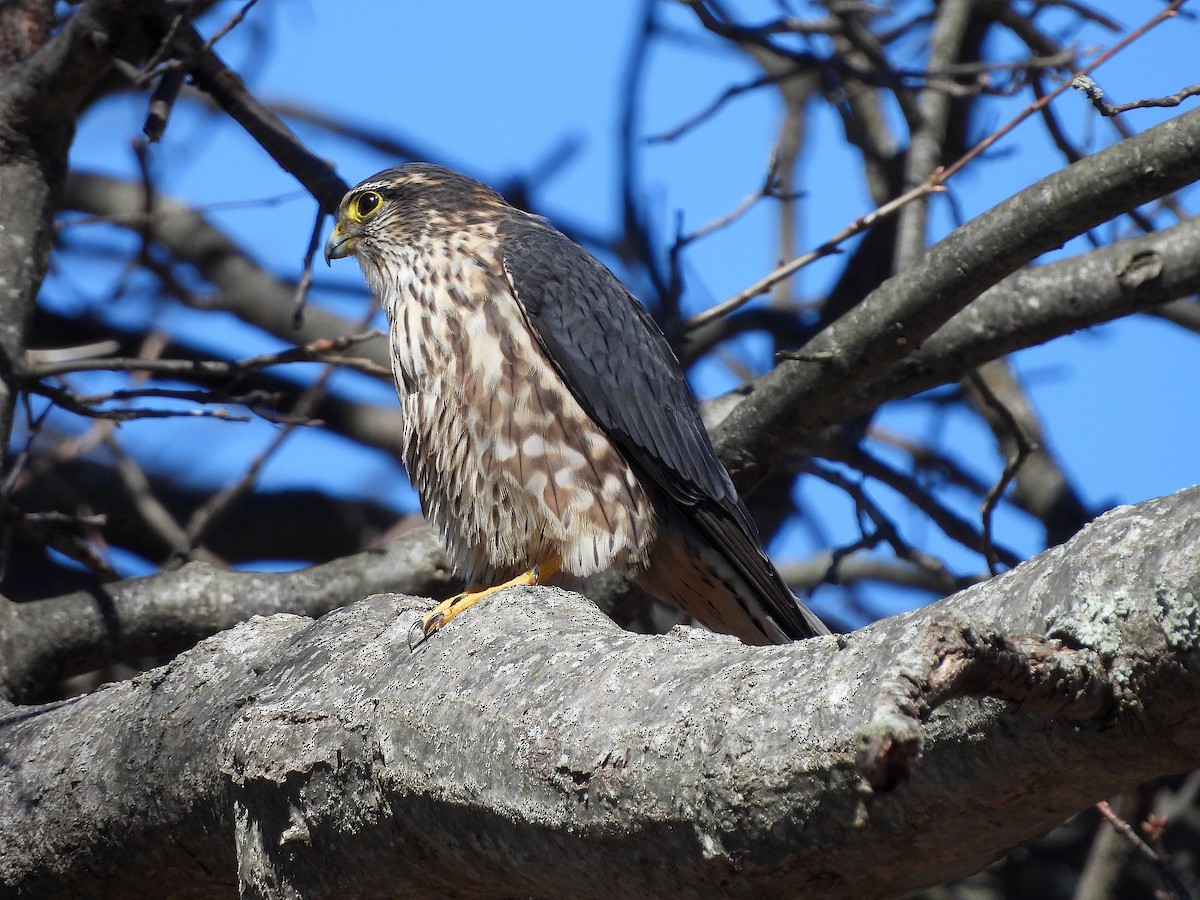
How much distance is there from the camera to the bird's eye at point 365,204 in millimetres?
4926

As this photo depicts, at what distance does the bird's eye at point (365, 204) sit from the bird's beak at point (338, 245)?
0.08 metres

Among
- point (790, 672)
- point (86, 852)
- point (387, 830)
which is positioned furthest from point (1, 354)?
point (790, 672)

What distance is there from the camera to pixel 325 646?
2.78 metres

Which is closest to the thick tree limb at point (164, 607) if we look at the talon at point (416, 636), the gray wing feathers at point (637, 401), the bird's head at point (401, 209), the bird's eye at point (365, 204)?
the gray wing feathers at point (637, 401)

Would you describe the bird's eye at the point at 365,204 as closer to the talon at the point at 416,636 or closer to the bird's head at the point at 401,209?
the bird's head at the point at 401,209

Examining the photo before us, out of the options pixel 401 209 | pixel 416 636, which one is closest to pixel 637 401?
pixel 401 209

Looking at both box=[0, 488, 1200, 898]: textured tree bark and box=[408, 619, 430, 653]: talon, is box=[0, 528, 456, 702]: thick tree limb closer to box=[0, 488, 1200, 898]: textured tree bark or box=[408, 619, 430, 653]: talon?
box=[0, 488, 1200, 898]: textured tree bark

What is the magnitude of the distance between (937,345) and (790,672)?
8.95 feet

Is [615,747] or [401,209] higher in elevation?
[401,209]

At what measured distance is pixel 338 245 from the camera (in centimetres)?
497

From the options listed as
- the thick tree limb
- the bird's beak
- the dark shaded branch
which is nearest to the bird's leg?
the thick tree limb

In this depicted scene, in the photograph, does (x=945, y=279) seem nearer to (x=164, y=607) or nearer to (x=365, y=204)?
(x=365, y=204)

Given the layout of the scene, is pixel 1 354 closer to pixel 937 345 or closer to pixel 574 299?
pixel 574 299

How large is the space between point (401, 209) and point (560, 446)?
1.43 m
